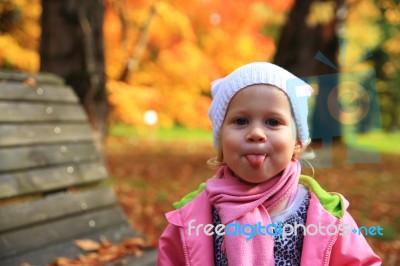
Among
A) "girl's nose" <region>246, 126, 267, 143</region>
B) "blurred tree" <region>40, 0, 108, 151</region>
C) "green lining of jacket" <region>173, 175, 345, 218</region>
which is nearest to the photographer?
"girl's nose" <region>246, 126, 267, 143</region>

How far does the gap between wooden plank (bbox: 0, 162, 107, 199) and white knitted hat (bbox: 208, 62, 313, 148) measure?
4.22 ft

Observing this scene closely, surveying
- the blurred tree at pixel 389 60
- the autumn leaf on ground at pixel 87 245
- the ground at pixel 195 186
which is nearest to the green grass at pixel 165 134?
the blurred tree at pixel 389 60

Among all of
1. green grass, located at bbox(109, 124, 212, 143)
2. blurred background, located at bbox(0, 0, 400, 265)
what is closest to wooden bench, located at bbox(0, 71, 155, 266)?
blurred background, located at bbox(0, 0, 400, 265)

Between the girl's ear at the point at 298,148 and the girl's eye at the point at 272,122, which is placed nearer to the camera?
the girl's eye at the point at 272,122

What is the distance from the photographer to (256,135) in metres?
1.77

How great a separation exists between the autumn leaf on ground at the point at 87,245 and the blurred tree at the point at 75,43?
2663mm

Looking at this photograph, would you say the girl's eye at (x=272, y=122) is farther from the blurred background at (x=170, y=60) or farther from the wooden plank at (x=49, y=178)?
the blurred background at (x=170, y=60)

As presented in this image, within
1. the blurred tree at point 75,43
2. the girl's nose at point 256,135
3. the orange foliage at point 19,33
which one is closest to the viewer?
the girl's nose at point 256,135

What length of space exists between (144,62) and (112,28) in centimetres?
90

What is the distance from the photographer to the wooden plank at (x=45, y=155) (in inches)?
111

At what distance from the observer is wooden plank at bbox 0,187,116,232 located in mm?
2721

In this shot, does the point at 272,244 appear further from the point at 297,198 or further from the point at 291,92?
the point at 291,92

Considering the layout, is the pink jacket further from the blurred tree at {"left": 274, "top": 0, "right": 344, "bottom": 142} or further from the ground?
the blurred tree at {"left": 274, "top": 0, "right": 344, "bottom": 142}

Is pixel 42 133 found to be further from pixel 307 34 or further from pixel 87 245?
pixel 307 34
